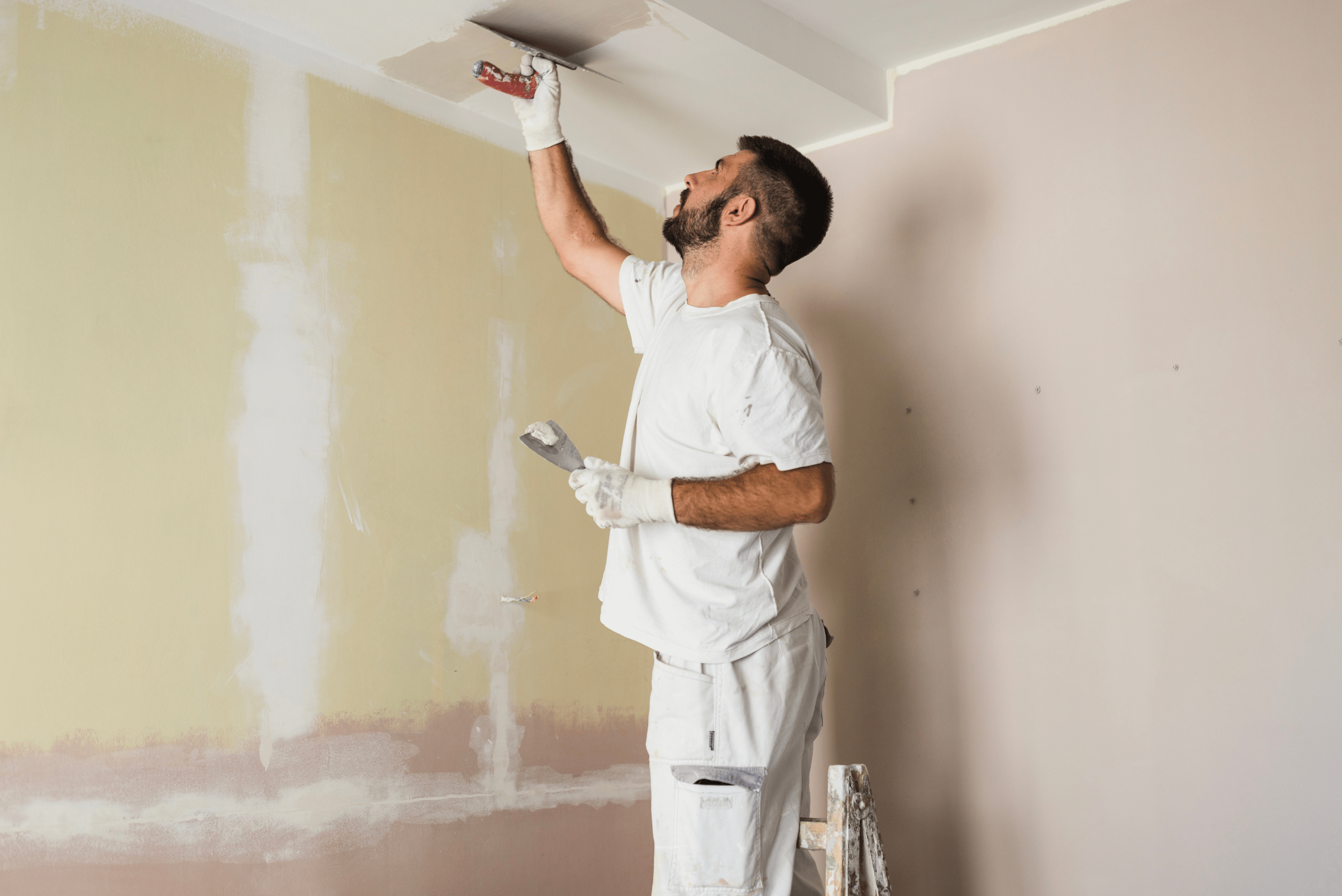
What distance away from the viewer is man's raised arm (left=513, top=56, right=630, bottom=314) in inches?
82.2

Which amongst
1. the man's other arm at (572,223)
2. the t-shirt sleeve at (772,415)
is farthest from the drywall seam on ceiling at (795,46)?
the t-shirt sleeve at (772,415)

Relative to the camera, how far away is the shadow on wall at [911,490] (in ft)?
7.45

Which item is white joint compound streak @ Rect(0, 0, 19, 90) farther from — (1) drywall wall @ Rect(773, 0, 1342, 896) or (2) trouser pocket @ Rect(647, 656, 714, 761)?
(1) drywall wall @ Rect(773, 0, 1342, 896)

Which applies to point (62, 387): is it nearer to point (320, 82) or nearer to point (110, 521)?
point (110, 521)

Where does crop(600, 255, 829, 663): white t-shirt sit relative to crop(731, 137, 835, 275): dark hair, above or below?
below

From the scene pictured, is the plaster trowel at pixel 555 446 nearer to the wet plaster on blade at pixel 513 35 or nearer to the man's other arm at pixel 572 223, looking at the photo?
the man's other arm at pixel 572 223

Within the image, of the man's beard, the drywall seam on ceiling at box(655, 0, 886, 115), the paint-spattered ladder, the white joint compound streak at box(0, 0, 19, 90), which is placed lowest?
the paint-spattered ladder

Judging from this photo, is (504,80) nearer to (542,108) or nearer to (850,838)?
(542,108)

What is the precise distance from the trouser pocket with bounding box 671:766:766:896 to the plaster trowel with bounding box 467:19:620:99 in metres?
1.43

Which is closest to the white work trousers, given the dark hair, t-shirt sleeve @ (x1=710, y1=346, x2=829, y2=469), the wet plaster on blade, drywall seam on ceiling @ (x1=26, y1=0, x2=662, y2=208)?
t-shirt sleeve @ (x1=710, y1=346, x2=829, y2=469)

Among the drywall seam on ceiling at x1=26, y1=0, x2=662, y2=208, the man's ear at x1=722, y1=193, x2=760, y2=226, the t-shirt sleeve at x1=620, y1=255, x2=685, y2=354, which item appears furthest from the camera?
the t-shirt sleeve at x1=620, y1=255, x2=685, y2=354

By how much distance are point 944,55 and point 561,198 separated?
3.46ft

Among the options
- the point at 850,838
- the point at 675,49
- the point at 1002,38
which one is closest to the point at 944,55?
the point at 1002,38

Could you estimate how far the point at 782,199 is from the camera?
6.30 ft
